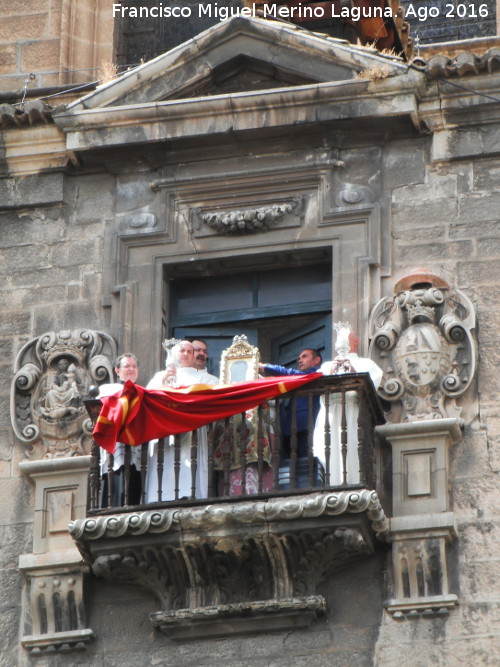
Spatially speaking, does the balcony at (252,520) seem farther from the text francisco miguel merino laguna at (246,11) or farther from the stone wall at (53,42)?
the stone wall at (53,42)

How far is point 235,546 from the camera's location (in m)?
18.6

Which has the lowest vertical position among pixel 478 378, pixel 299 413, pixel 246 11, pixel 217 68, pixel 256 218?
pixel 299 413

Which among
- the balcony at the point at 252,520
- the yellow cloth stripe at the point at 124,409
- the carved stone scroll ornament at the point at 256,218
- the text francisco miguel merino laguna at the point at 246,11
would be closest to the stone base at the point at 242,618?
the balcony at the point at 252,520

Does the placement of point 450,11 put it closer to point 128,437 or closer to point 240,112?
point 240,112

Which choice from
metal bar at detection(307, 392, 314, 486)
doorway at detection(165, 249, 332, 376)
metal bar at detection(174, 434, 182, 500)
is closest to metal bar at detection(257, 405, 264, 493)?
metal bar at detection(307, 392, 314, 486)

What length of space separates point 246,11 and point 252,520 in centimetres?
498

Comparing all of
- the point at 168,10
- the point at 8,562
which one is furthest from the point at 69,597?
the point at 168,10

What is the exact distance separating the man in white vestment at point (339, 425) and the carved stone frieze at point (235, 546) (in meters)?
0.38

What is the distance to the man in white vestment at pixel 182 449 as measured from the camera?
62.5 feet

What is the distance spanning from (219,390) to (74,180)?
9.44 ft

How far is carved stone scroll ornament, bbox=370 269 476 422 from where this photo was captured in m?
19.3

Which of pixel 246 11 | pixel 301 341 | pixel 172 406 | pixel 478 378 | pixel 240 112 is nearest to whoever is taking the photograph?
pixel 172 406

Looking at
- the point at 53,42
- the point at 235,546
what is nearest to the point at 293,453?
the point at 235,546

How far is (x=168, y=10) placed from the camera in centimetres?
2288
